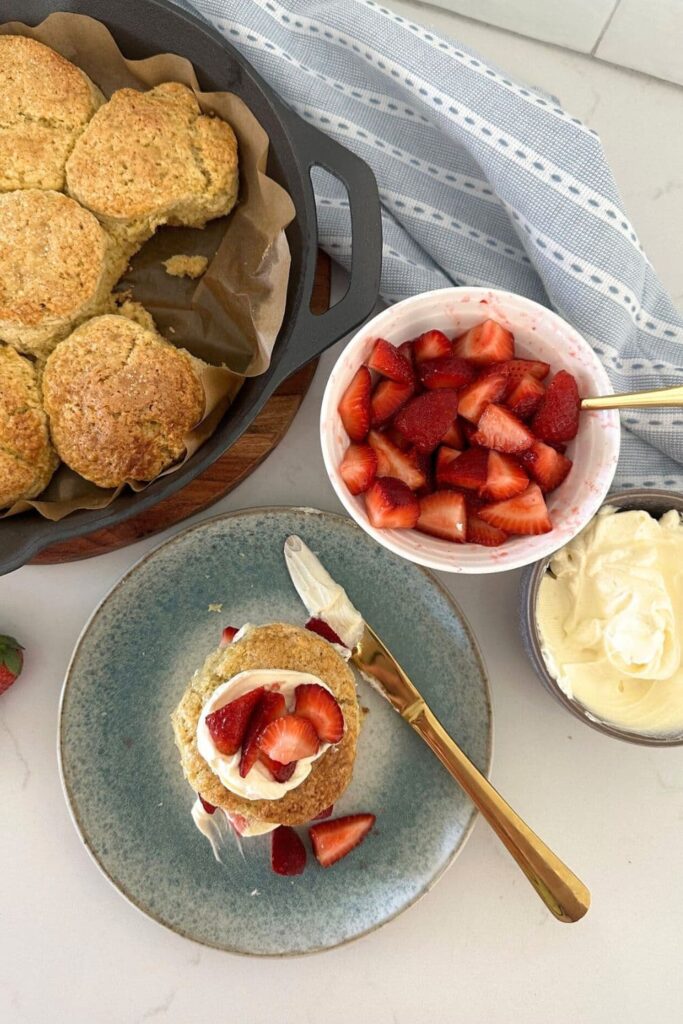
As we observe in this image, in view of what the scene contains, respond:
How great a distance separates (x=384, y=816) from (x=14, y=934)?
2.52 ft

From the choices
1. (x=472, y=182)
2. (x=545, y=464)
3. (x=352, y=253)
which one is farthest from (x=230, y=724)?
(x=472, y=182)

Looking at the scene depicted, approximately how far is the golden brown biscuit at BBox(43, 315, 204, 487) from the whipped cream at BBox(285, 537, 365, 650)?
0.31 metres

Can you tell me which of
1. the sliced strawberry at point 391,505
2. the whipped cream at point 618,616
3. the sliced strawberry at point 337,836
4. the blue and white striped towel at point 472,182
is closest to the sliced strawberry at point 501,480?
the sliced strawberry at point 391,505

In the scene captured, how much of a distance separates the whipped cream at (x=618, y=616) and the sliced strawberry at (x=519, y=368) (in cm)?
29

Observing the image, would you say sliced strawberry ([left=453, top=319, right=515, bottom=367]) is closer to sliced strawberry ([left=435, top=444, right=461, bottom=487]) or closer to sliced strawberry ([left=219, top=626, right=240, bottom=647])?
sliced strawberry ([left=435, top=444, right=461, bottom=487])

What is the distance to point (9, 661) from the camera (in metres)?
1.58

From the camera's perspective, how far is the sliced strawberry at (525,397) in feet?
4.48

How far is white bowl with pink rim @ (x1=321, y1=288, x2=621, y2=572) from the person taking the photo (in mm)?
1343

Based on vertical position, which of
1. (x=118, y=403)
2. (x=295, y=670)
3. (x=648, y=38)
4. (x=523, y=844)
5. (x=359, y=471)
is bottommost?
(x=523, y=844)

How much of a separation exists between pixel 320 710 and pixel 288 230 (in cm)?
83

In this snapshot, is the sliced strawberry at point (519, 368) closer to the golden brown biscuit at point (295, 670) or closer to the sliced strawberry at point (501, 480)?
the sliced strawberry at point (501, 480)

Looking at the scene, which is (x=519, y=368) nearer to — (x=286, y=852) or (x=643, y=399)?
(x=643, y=399)

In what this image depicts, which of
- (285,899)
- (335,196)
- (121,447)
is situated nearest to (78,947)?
(285,899)

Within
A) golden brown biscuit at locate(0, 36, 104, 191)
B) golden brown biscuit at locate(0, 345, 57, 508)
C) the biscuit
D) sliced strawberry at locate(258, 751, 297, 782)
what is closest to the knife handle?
sliced strawberry at locate(258, 751, 297, 782)
